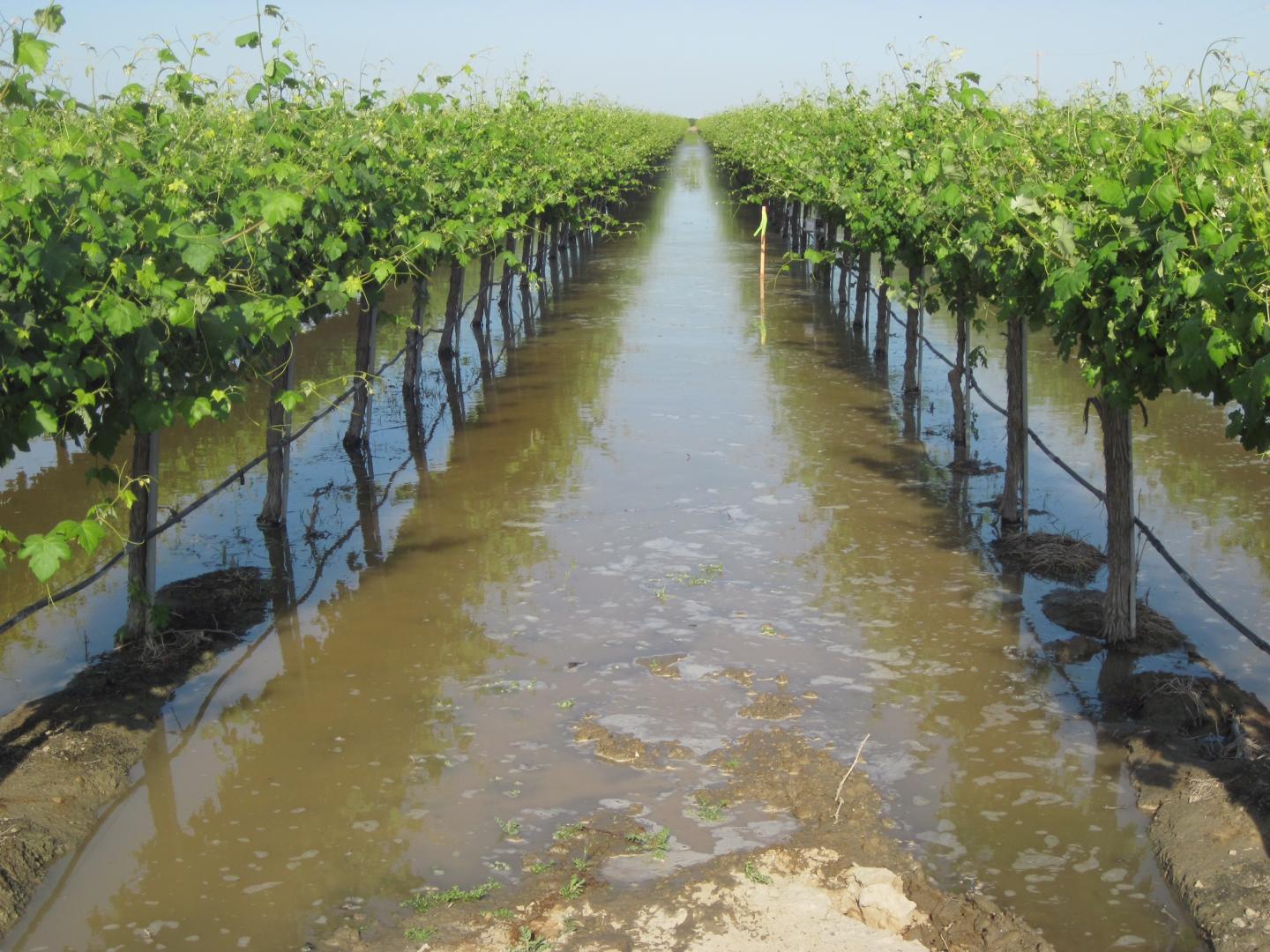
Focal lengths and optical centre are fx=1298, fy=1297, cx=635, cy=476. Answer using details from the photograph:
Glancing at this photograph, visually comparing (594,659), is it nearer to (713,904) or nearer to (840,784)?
(840,784)

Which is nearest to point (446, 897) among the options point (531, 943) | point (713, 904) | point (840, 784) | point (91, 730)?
point (531, 943)

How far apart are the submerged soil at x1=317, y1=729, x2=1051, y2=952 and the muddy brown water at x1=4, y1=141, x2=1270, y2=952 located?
15 cm

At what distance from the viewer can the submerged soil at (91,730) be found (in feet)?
20.2

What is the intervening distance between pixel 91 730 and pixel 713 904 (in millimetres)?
3835

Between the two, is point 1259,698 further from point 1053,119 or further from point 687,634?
point 1053,119

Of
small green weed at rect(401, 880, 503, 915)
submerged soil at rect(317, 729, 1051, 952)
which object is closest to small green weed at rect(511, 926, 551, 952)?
submerged soil at rect(317, 729, 1051, 952)

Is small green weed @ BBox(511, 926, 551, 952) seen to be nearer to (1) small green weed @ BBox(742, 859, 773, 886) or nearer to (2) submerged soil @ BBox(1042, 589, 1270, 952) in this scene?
(1) small green weed @ BBox(742, 859, 773, 886)

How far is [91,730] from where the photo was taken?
7340mm

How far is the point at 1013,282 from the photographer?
8.41m

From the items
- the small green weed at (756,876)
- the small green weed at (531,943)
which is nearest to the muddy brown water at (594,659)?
the small green weed at (756,876)

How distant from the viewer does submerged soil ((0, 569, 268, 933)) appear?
20.2ft

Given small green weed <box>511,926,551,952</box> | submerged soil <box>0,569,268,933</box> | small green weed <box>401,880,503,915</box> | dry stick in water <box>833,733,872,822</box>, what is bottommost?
small green weed <box>401,880,503,915</box>

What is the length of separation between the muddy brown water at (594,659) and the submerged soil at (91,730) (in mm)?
140

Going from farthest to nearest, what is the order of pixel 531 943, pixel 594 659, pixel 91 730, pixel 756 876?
pixel 594 659 → pixel 91 730 → pixel 756 876 → pixel 531 943
